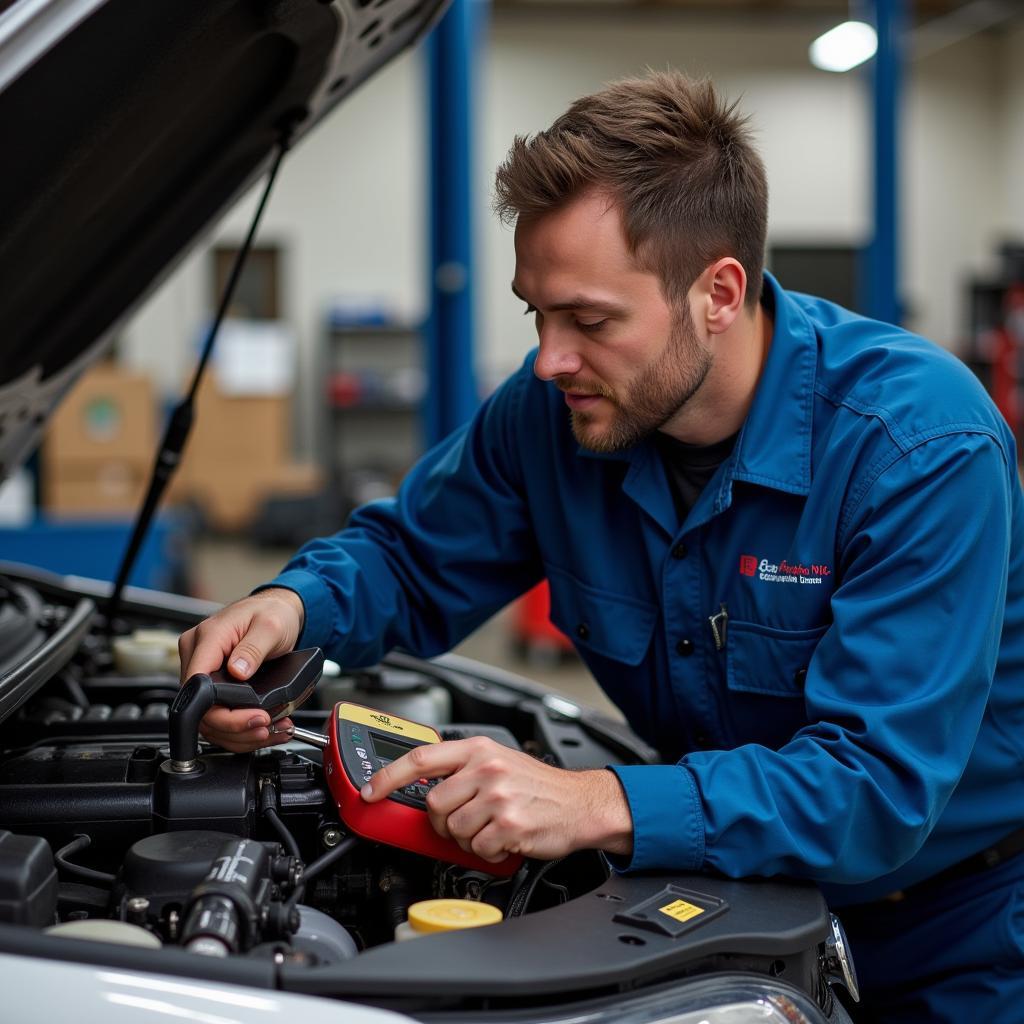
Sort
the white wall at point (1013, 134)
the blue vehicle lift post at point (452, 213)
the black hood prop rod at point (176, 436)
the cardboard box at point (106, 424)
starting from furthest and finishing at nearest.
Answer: the white wall at point (1013, 134), the cardboard box at point (106, 424), the blue vehicle lift post at point (452, 213), the black hood prop rod at point (176, 436)

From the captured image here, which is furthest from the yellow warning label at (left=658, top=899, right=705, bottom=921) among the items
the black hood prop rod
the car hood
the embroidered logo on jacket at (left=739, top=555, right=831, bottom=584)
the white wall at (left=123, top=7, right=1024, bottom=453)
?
the white wall at (left=123, top=7, right=1024, bottom=453)

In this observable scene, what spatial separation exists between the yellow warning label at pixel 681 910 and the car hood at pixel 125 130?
86cm

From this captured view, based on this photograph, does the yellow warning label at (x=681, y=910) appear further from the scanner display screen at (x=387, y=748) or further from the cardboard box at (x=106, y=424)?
the cardboard box at (x=106, y=424)

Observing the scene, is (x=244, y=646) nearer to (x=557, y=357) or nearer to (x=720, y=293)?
(x=557, y=357)

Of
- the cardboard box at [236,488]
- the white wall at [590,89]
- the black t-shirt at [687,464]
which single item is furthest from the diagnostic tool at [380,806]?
the white wall at [590,89]

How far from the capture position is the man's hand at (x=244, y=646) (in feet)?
4.09

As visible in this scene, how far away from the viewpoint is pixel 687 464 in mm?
1523

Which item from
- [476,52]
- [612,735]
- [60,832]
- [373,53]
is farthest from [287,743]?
[476,52]

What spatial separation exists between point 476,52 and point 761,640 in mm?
3425

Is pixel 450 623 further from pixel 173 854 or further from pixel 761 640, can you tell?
pixel 173 854

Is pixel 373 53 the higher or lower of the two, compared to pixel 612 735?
higher

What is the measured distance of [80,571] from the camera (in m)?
4.70

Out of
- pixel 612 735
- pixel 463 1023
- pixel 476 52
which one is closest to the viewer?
pixel 463 1023

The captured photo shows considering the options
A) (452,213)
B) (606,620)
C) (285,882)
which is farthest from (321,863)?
(452,213)
